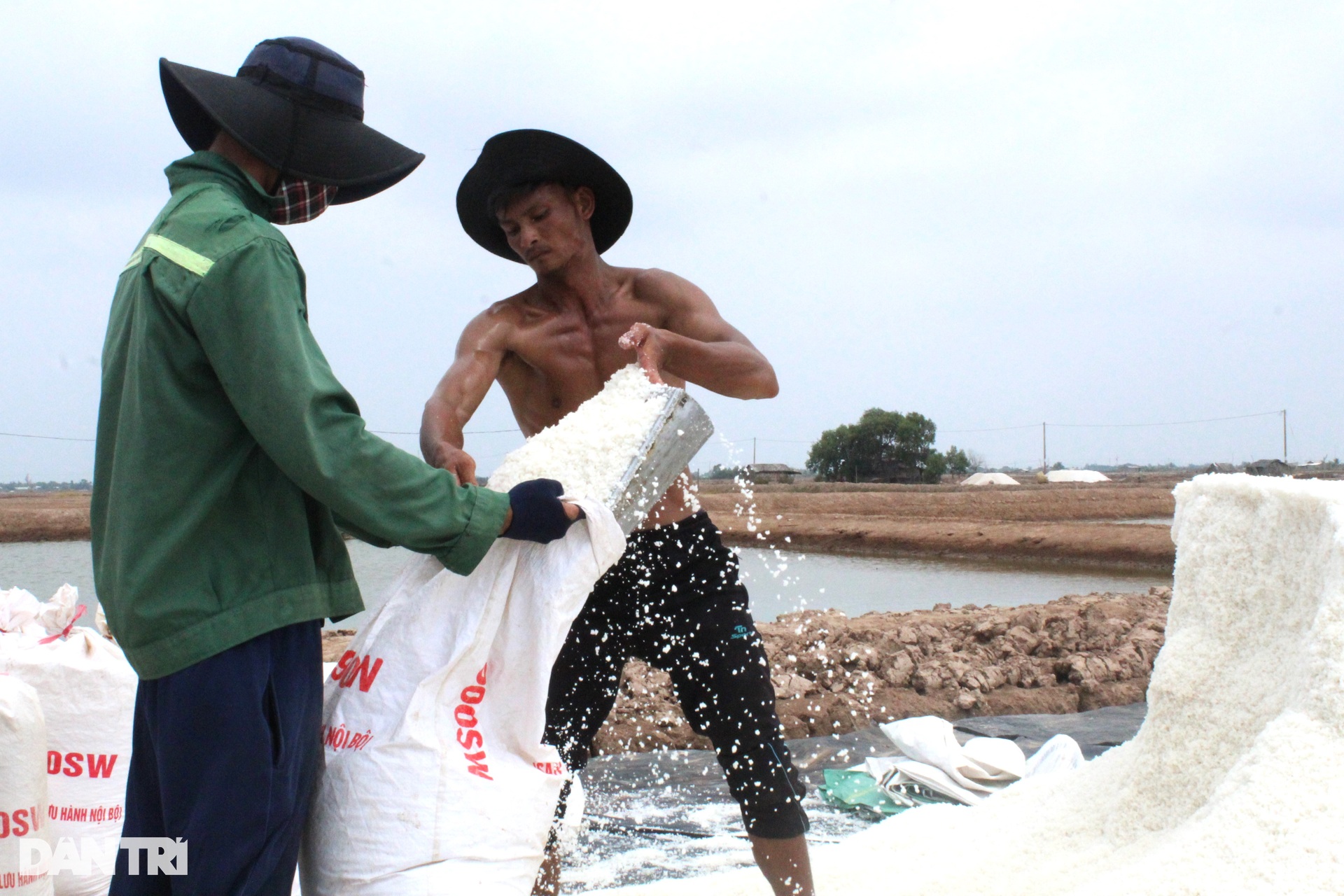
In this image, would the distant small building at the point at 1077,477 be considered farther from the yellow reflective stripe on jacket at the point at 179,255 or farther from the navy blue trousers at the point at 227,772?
the yellow reflective stripe on jacket at the point at 179,255

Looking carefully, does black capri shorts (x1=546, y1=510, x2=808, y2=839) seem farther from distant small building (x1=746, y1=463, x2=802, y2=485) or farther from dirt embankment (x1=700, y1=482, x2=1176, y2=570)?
distant small building (x1=746, y1=463, x2=802, y2=485)

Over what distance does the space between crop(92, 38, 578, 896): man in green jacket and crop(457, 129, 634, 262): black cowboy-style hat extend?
819mm

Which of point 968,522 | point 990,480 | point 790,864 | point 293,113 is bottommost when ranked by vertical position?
point 968,522

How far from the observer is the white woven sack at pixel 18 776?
6.71 feet

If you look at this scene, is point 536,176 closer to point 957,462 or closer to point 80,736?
point 80,736

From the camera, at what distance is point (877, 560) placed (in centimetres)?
1852

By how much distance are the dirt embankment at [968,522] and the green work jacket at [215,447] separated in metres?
8.80

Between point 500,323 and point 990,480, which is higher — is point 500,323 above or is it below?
above

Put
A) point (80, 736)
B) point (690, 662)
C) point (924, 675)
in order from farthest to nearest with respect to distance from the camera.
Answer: point (924, 675) → point (80, 736) → point (690, 662)

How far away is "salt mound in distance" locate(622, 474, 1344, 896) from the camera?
168 centimetres

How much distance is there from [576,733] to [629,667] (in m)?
3.10

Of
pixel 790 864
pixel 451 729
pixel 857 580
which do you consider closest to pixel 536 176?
pixel 451 729

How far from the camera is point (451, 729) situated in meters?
1.60

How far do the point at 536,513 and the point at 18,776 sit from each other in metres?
1.26
